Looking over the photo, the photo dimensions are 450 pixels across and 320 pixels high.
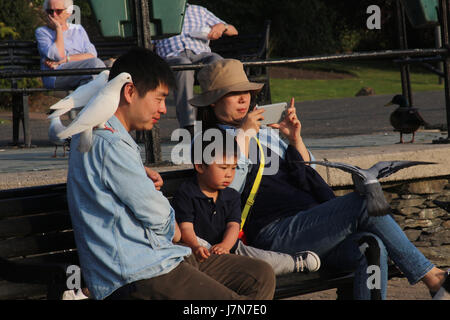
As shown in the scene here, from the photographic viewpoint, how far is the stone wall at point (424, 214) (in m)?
5.01

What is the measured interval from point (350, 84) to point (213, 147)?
2041 cm

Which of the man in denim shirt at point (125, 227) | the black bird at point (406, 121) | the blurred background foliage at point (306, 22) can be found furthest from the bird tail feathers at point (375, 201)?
the blurred background foliage at point (306, 22)

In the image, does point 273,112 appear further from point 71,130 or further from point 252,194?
point 71,130

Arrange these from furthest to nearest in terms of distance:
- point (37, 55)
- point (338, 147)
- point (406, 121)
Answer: point (37, 55) < point (406, 121) < point (338, 147)

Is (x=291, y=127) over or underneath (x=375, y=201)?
over

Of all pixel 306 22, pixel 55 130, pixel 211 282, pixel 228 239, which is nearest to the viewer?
pixel 211 282

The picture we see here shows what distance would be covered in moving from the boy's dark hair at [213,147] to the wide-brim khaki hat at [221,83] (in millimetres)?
212

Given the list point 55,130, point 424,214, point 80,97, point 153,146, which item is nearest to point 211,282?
point 80,97

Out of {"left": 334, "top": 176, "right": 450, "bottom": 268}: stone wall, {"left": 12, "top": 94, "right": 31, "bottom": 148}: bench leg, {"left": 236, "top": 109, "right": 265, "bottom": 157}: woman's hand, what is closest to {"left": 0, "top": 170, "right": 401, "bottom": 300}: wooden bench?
{"left": 236, "top": 109, "right": 265, "bottom": 157}: woman's hand

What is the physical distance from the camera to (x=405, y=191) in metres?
5.02

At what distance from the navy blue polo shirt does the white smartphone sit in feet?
1.34

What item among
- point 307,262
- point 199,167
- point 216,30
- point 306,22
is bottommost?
point 307,262

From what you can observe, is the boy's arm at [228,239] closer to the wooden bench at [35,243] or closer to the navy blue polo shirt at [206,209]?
the navy blue polo shirt at [206,209]

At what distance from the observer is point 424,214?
5113mm
